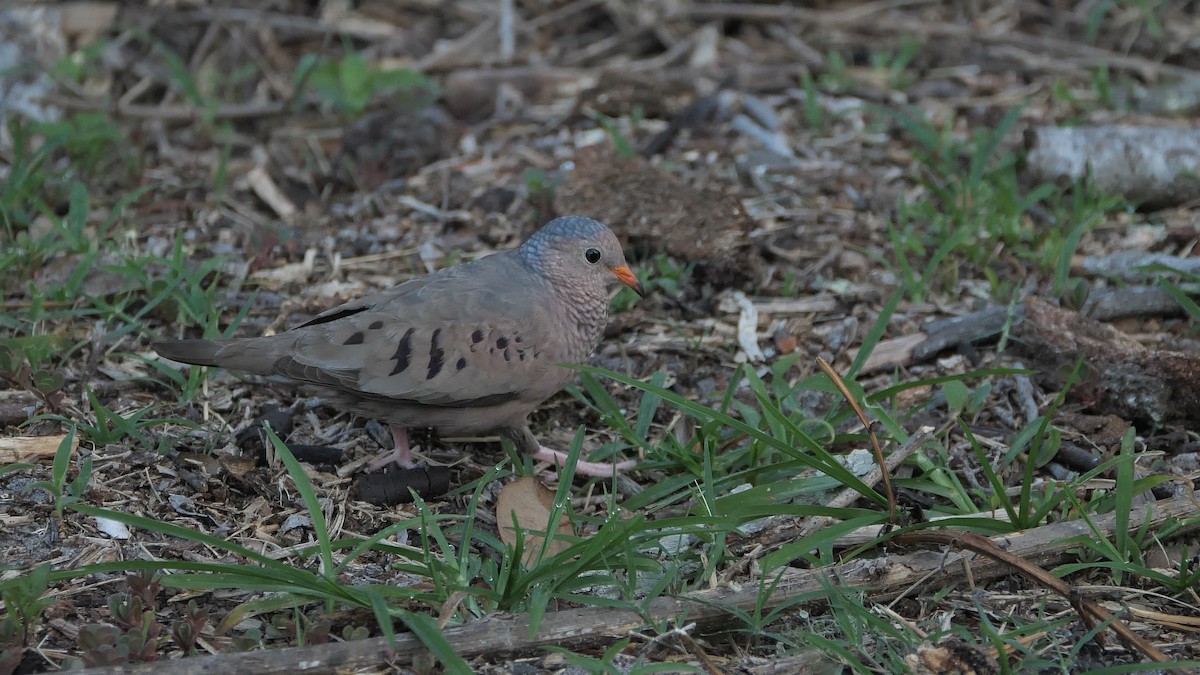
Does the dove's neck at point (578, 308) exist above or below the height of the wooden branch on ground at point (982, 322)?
above

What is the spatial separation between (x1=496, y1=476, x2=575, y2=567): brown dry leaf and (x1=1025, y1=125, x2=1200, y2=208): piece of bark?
302 cm

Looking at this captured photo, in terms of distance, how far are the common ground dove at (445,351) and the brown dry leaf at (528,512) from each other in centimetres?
31

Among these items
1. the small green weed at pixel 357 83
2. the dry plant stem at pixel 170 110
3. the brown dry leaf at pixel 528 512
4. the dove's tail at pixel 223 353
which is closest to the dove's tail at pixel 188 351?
the dove's tail at pixel 223 353

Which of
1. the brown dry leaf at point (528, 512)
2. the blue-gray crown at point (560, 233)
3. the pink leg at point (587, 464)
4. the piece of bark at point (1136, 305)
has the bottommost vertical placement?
the pink leg at point (587, 464)

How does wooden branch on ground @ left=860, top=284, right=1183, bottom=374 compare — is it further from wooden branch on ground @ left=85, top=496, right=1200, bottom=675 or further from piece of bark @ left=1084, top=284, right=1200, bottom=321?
wooden branch on ground @ left=85, top=496, right=1200, bottom=675

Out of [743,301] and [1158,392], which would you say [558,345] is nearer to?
[743,301]

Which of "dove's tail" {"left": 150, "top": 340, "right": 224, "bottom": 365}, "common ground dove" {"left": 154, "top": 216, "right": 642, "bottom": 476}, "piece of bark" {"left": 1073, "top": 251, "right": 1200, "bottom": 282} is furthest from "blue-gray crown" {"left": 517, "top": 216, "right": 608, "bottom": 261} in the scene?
"piece of bark" {"left": 1073, "top": 251, "right": 1200, "bottom": 282}

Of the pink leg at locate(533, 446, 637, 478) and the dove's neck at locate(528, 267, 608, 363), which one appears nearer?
the pink leg at locate(533, 446, 637, 478)

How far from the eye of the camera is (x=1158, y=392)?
147 inches

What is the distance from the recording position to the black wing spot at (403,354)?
A: 3510mm

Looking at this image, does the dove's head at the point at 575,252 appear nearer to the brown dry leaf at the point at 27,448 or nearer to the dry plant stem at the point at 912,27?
the brown dry leaf at the point at 27,448

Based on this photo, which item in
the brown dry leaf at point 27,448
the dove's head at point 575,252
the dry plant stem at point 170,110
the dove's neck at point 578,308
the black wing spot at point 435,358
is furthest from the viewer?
the dry plant stem at point 170,110

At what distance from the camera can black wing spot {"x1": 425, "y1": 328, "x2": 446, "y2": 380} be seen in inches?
139

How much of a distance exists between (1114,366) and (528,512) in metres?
2.04
